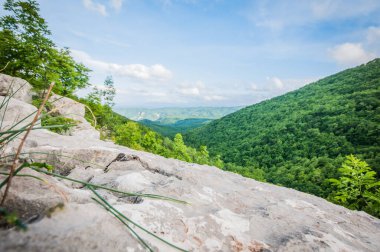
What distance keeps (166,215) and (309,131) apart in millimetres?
95193

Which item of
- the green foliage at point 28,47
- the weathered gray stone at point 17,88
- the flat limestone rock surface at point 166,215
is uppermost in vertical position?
the green foliage at point 28,47

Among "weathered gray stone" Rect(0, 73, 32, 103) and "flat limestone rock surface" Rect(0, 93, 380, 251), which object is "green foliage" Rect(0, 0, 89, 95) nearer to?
"weathered gray stone" Rect(0, 73, 32, 103)

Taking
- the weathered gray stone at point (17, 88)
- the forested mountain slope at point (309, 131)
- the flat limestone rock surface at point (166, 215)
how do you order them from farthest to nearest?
1. the forested mountain slope at point (309, 131)
2. the weathered gray stone at point (17, 88)
3. the flat limestone rock surface at point (166, 215)

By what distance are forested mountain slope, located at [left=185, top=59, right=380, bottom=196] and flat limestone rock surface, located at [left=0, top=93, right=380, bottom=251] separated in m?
49.6

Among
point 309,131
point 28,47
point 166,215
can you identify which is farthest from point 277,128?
point 166,215

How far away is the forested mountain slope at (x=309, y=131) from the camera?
59188 mm

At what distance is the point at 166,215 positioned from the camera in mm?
1906

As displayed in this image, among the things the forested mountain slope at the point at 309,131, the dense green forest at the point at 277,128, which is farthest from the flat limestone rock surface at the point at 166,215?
the forested mountain slope at the point at 309,131

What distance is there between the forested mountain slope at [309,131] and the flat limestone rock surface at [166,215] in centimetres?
4960

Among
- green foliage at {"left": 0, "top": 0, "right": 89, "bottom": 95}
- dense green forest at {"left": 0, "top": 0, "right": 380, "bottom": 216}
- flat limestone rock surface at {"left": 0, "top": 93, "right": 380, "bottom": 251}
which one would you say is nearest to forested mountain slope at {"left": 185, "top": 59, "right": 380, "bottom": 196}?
dense green forest at {"left": 0, "top": 0, "right": 380, "bottom": 216}

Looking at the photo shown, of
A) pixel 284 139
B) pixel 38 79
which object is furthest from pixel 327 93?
pixel 38 79

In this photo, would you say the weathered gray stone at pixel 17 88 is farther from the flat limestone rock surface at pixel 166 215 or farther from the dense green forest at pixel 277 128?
the flat limestone rock surface at pixel 166 215

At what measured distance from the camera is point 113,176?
3008 mm

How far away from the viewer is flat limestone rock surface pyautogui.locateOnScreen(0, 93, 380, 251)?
43.1 inches
